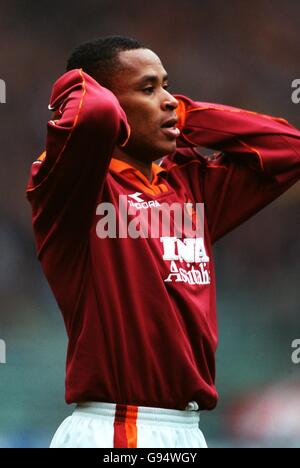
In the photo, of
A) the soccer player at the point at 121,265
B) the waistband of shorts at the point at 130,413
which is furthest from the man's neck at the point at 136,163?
the waistband of shorts at the point at 130,413

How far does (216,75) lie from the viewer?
175 inches

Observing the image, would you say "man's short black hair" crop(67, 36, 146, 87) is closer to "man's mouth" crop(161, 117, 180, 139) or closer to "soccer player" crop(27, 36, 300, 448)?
"soccer player" crop(27, 36, 300, 448)

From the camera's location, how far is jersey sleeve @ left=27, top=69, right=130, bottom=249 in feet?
5.49

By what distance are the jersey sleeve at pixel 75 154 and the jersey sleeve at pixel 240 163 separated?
43 cm

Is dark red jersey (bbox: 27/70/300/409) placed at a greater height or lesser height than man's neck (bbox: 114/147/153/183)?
lesser

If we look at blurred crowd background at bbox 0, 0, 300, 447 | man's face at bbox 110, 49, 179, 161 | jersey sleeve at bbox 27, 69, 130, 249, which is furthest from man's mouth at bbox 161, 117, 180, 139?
blurred crowd background at bbox 0, 0, 300, 447

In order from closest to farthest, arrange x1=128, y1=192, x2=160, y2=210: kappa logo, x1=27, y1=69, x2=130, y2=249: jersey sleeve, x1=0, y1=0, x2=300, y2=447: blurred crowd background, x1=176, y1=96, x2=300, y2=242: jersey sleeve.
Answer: x1=27, y1=69, x2=130, y2=249: jersey sleeve
x1=128, y1=192, x2=160, y2=210: kappa logo
x1=176, y1=96, x2=300, y2=242: jersey sleeve
x1=0, y1=0, x2=300, y2=447: blurred crowd background

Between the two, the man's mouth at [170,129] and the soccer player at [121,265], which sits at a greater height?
the man's mouth at [170,129]

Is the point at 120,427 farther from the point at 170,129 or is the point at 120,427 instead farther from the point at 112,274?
the point at 170,129

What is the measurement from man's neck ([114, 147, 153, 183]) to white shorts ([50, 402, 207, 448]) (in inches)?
21.2

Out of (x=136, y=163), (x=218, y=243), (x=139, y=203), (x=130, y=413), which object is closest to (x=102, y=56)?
(x=136, y=163)

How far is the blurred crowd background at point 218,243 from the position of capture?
3.87 metres

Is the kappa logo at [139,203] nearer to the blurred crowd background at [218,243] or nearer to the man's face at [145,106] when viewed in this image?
the man's face at [145,106]

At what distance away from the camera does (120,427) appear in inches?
71.4
